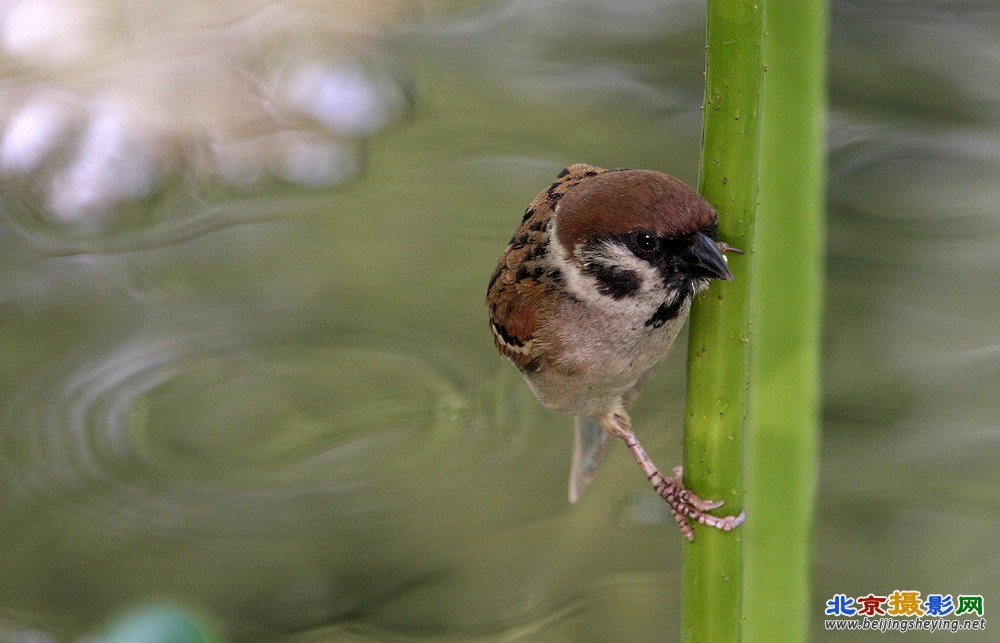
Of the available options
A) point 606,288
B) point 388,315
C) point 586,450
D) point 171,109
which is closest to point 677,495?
point 606,288

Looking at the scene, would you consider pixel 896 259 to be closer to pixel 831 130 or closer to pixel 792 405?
pixel 831 130

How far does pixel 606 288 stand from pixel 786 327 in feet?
1.14

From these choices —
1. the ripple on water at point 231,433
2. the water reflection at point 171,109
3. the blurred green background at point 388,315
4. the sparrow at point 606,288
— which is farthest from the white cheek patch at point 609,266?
the water reflection at point 171,109

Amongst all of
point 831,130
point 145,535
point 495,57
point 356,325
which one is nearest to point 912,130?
point 831,130

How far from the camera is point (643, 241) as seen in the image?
979 millimetres

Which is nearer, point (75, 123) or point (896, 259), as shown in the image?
point (896, 259)

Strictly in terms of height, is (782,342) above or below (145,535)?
below

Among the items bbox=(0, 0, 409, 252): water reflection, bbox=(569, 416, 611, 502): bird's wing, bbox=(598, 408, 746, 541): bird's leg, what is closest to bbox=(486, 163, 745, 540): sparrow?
bbox=(598, 408, 746, 541): bird's leg

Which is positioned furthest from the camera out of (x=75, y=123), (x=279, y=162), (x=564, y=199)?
(x=279, y=162)

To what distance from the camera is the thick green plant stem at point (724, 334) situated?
691 millimetres

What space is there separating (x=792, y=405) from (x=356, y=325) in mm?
1970

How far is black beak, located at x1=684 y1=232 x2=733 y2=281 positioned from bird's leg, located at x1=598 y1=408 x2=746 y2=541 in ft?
0.62

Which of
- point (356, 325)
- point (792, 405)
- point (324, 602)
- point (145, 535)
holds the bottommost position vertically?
point (792, 405)

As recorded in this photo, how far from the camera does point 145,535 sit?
2.42m
